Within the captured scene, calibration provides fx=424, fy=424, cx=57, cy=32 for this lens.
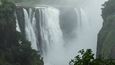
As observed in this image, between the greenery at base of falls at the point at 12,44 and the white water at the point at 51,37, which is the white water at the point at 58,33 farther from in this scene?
the greenery at base of falls at the point at 12,44

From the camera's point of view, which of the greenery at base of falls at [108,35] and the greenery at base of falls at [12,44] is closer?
the greenery at base of falls at [108,35]

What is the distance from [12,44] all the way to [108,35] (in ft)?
32.1

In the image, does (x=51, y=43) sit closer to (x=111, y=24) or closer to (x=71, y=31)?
(x=71, y=31)

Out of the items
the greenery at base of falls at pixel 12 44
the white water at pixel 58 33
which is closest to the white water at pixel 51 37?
the white water at pixel 58 33

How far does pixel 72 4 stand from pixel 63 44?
10966 millimetres

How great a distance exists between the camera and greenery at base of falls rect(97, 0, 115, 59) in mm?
37066

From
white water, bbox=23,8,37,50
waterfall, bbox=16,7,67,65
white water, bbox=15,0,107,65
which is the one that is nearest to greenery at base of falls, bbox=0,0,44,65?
white water, bbox=23,8,37,50

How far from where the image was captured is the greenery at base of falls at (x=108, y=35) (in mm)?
37066

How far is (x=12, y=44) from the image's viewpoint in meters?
42.6

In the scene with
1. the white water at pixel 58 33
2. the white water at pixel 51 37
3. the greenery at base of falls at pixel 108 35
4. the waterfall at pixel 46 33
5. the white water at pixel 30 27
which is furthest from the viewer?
the white water at pixel 51 37

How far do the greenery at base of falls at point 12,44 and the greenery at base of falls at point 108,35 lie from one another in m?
6.56

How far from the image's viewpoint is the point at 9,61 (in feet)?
135

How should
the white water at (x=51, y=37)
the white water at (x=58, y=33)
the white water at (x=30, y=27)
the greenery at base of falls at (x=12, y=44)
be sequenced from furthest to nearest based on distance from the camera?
the white water at (x=51, y=37) < the white water at (x=58, y=33) < the white water at (x=30, y=27) < the greenery at base of falls at (x=12, y=44)

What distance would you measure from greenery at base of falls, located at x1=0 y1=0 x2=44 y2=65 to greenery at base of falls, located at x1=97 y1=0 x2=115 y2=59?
6.56 m
